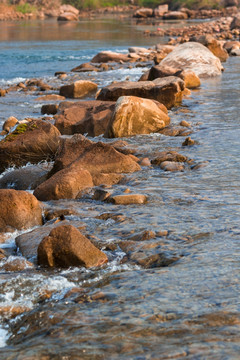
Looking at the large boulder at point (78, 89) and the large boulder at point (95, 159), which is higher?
the large boulder at point (95, 159)

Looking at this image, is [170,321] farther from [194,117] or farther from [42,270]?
[194,117]

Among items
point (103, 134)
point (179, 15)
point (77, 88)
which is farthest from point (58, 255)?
point (179, 15)

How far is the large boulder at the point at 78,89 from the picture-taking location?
16906mm

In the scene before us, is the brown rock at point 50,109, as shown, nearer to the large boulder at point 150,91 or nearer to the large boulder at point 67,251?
the large boulder at point 150,91

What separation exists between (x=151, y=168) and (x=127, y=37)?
3308 centimetres

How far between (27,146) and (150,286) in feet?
18.8

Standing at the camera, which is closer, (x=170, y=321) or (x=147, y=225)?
(x=170, y=321)

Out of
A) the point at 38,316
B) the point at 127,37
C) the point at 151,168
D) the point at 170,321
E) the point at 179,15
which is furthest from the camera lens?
the point at 179,15

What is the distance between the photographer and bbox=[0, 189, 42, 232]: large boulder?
6637 millimetres

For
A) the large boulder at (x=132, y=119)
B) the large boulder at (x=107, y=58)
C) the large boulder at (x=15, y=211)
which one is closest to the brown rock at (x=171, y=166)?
the large boulder at (x=132, y=119)

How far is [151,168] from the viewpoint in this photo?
914 centimetres

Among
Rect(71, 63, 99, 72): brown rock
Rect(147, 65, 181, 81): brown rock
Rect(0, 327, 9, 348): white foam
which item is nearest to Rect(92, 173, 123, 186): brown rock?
Rect(0, 327, 9, 348): white foam

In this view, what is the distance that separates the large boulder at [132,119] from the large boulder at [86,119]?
402mm

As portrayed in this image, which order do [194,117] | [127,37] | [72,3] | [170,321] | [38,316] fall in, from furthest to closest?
1. [72,3]
2. [127,37]
3. [194,117]
4. [38,316]
5. [170,321]
